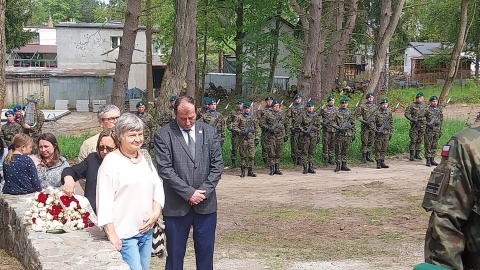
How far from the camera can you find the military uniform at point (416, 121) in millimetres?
15977

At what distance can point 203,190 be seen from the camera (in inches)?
201

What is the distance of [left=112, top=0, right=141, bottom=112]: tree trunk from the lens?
44.5 ft

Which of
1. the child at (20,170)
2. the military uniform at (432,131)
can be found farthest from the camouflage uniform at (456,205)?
the military uniform at (432,131)

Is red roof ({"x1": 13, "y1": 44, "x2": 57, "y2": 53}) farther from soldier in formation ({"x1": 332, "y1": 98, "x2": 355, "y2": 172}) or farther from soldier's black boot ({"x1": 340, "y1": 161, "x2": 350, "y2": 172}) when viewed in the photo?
soldier's black boot ({"x1": 340, "y1": 161, "x2": 350, "y2": 172})

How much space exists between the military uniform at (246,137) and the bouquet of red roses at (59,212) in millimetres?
8963

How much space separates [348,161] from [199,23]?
18754mm

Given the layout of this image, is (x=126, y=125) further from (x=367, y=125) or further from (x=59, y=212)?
(x=367, y=125)

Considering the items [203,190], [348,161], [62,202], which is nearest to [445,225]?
[203,190]

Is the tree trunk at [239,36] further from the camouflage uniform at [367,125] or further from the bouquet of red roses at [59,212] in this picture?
the bouquet of red roses at [59,212]

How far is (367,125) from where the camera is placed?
15.6m

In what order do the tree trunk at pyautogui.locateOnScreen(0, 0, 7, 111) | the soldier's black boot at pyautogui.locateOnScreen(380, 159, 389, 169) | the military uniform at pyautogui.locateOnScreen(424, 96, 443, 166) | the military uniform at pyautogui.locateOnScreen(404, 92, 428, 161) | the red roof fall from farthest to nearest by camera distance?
1. the red roof
2. the military uniform at pyautogui.locateOnScreen(404, 92, 428, 161)
3. the military uniform at pyautogui.locateOnScreen(424, 96, 443, 166)
4. the soldier's black boot at pyautogui.locateOnScreen(380, 159, 389, 169)
5. the tree trunk at pyautogui.locateOnScreen(0, 0, 7, 111)

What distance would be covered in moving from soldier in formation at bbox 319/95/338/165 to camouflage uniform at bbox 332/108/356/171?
11 cm

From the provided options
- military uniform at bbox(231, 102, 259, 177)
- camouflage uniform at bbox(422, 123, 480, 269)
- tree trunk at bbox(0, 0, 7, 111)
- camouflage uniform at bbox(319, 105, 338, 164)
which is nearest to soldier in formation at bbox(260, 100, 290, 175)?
military uniform at bbox(231, 102, 259, 177)

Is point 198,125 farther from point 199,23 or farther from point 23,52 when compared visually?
point 23,52
